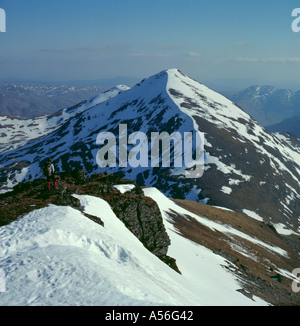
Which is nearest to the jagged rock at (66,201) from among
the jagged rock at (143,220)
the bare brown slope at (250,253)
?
the jagged rock at (143,220)

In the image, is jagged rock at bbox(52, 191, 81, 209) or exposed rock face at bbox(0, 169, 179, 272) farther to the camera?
jagged rock at bbox(52, 191, 81, 209)

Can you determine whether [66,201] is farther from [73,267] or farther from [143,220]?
[73,267]

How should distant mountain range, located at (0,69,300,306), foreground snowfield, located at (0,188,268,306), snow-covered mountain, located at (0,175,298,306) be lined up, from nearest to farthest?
foreground snowfield, located at (0,188,268,306)
snow-covered mountain, located at (0,175,298,306)
distant mountain range, located at (0,69,300,306)

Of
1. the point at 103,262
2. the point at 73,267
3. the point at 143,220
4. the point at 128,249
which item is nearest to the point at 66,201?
the point at 128,249

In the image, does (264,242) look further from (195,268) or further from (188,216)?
(195,268)

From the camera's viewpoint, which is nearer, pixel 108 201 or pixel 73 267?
pixel 73 267

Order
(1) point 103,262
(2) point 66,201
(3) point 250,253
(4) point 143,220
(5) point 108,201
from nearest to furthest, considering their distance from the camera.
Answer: (1) point 103,262, (2) point 66,201, (5) point 108,201, (4) point 143,220, (3) point 250,253

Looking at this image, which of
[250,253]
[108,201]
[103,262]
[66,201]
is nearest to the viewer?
[103,262]

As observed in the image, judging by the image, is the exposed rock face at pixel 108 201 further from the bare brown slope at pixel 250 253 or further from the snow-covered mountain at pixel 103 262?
the bare brown slope at pixel 250 253

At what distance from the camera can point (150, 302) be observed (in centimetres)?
1448

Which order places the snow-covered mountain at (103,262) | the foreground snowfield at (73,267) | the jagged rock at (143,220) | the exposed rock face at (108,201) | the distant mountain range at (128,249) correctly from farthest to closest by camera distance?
1. the jagged rock at (143,220)
2. the exposed rock face at (108,201)
3. the distant mountain range at (128,249)
4. the snow-covered mountain at (103,262)
5. the foreground snowfield at (73,267)

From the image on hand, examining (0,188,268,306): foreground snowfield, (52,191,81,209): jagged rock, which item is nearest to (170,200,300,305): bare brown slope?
(0,188,268,306): foreground snowfield

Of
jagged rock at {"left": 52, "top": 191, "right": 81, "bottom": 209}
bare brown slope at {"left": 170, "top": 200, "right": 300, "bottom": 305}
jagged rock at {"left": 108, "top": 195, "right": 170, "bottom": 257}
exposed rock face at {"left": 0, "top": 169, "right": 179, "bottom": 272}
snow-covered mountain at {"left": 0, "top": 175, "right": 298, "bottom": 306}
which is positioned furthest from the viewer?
bare brown slope at {"left": 170, "top": 200, "right": 300, "bottom": 305}

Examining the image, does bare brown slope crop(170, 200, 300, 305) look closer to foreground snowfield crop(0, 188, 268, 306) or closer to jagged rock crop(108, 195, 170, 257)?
jagged rock crop(108, 195, 170, 257)
